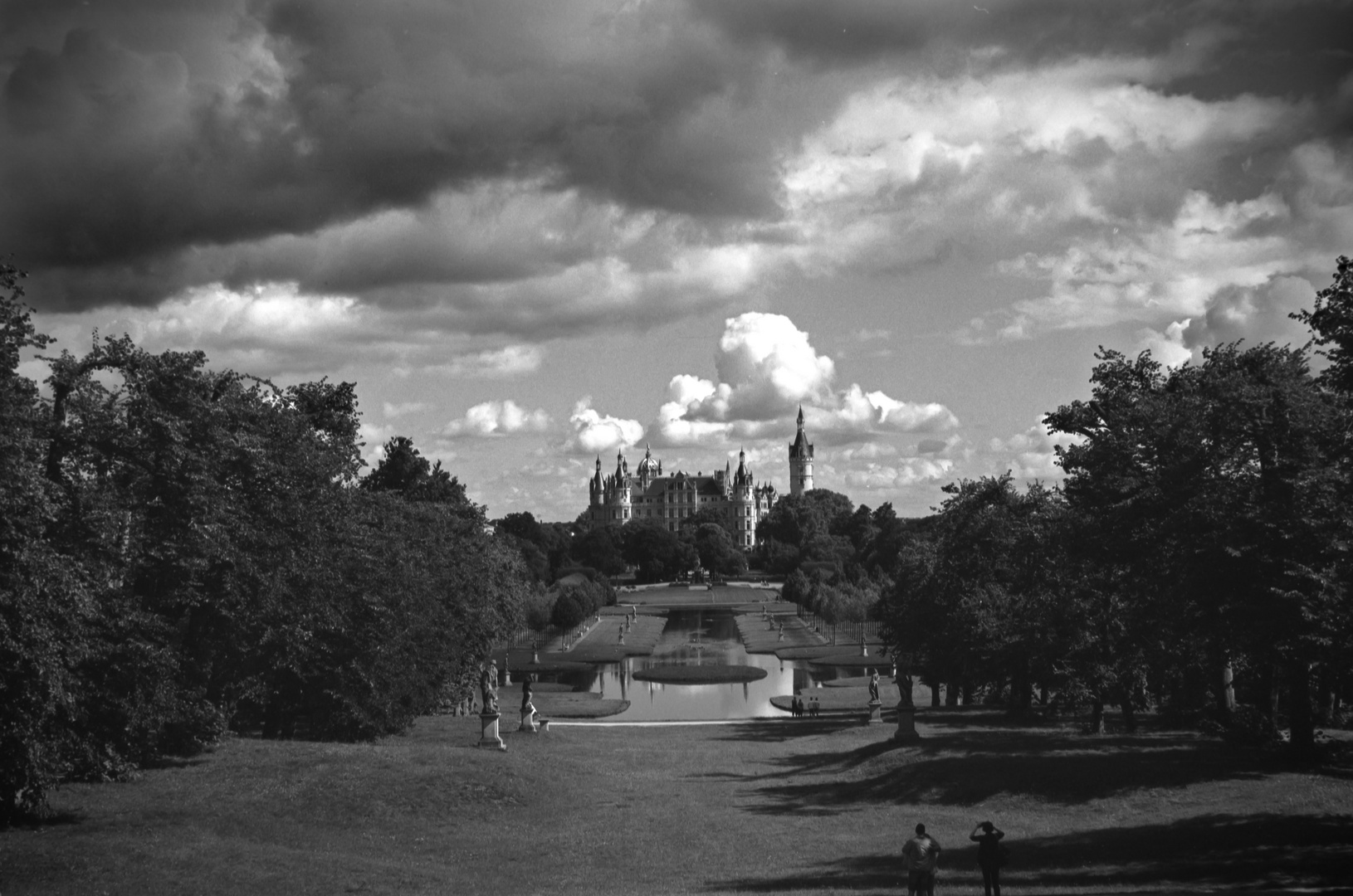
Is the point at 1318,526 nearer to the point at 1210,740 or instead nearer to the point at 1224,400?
the point at 1224,400

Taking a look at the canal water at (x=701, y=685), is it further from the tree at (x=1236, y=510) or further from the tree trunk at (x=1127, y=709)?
the tree at (x=1236, y=510)

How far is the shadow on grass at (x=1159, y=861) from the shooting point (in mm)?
19297

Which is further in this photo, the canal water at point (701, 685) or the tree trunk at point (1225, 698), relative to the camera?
the canal water at point (701, 685)

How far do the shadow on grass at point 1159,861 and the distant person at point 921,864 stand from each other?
1900 mm

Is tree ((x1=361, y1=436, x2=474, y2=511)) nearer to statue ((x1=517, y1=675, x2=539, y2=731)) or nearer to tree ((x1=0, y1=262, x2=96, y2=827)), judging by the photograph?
statue ((x1=517, y1=675, x2=539, y2=731))

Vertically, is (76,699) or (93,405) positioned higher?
(93,405)

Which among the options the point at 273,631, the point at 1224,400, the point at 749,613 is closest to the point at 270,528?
the point at 273,631

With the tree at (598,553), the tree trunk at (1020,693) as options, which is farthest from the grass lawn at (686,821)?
the tree at (598,553)

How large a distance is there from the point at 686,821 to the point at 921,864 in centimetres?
1087

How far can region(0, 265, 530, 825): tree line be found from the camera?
2169 cm

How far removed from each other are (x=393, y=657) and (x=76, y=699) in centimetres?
1472

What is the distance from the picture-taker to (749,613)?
424 feet

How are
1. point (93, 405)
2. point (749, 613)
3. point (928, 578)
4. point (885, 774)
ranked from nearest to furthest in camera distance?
point (93, 405)
point (885, 774)
point (928, 578)
point (749, 613)

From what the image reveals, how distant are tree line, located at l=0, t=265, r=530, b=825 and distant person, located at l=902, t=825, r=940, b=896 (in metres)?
14.6
